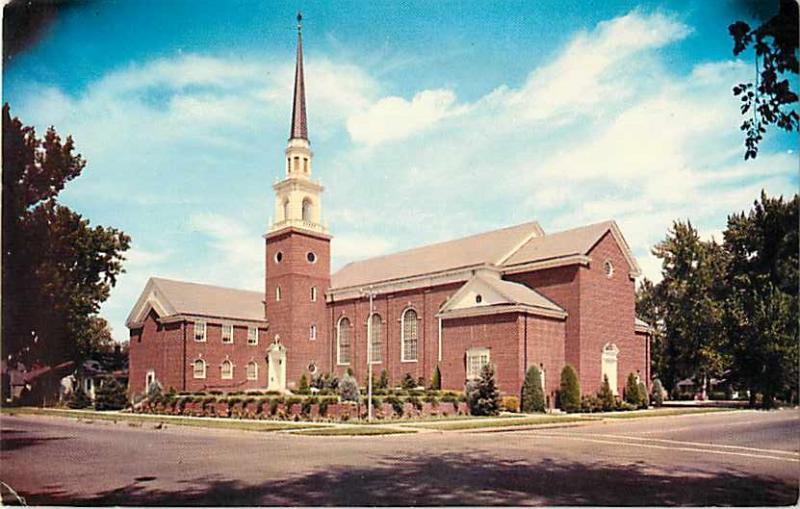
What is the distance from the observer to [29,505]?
9.62m

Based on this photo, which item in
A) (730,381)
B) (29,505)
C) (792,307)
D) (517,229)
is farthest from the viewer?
(517,229)

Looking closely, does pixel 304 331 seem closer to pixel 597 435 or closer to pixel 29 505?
pixel 597 435

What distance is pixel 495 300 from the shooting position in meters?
24.0

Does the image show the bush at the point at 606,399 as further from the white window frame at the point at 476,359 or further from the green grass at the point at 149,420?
the green grass at the point at 149,420

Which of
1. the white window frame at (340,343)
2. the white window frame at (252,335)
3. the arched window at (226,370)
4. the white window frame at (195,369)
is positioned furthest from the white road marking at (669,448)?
the white window frame at (340,343)

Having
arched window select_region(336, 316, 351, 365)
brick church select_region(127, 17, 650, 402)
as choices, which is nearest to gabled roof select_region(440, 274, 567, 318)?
brick church select_region(127, 17, 650, 402)

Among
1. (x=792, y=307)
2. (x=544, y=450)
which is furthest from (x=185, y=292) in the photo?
(x=792, y=307)

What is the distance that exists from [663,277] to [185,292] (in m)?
11.3

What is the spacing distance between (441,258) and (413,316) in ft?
8.69

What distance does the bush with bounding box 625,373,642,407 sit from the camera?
24.7m

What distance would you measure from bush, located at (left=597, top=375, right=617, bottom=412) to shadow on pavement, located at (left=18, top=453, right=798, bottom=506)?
13460 millimetres

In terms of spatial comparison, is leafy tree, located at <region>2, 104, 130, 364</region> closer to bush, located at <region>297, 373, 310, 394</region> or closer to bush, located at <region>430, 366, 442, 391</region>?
bush, located at <region>430, 366, 442, 391</region>

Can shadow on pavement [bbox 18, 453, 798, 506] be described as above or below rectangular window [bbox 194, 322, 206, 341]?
below

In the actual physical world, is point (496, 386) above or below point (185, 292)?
below
